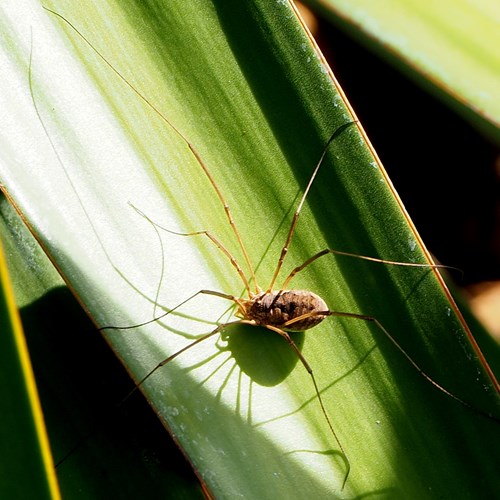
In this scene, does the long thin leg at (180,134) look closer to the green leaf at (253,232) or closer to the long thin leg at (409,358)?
the green leaf at (253,232)

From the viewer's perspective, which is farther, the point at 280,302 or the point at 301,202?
the point at 280,302

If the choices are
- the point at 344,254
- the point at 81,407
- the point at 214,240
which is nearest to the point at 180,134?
the point at 214,240

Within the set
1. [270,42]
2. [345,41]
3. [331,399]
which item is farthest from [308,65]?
[345,41]

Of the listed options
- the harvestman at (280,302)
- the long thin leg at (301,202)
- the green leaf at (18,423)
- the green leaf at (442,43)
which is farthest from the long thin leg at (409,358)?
the green leaf at (18,423)

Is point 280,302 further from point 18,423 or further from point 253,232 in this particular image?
point 18,423

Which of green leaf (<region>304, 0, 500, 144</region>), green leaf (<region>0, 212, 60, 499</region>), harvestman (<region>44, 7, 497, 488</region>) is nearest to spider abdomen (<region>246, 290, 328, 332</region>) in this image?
harvestman (<region>44, 7, 497, 488</region>)

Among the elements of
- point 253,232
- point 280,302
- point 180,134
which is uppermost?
point 180,134

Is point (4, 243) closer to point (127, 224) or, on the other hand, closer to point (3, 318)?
point (127, 224)
